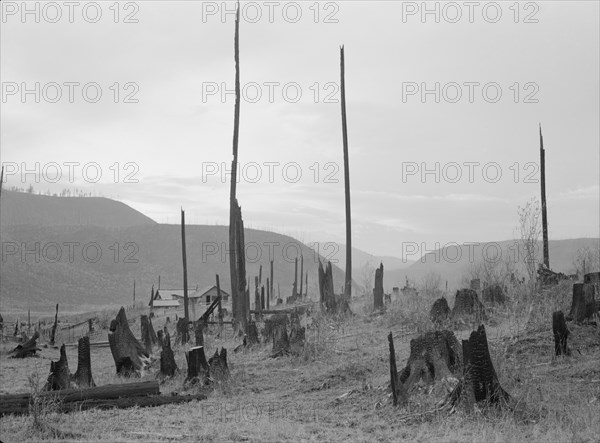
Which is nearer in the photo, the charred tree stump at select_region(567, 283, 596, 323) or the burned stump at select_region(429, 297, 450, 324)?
the charred tree stump at select_region(567, 283, 596, 323)

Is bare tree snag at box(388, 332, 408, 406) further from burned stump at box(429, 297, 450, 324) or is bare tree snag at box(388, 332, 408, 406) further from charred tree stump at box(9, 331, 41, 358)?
charred tree stump at box(9, 331, 41, 358)

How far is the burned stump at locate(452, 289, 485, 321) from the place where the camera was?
55.8 ft

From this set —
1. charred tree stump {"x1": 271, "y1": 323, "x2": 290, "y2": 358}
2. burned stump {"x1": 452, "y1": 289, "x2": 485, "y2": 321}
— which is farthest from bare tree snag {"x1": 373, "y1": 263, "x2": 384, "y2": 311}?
charred tree stump {"x1": 271, "y1": 323, "x2": 290, "y2": 358}

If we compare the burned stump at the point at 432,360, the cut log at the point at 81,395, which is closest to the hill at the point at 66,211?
the cut log at the point at 81,395

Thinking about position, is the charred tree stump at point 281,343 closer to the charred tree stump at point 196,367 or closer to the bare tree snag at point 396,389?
the charred tree stump at point 196,367

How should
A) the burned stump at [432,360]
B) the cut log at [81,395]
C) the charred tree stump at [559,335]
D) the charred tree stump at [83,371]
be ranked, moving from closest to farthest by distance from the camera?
the cut log at [81,395] < the burned stump at [432,360] < the charred tree stump at [559,335] < the charred tree stump at [83,371]

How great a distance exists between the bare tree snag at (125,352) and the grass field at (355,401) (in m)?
0.38

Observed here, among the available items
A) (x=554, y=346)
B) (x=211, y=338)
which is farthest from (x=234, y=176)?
(x=554, y=346)

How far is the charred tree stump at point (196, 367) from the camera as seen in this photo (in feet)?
43.1

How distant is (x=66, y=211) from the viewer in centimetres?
16138

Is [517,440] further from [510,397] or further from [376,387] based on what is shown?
[376,387]

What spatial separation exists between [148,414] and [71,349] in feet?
56.4

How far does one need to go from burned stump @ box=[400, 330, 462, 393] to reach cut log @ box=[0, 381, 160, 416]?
13.0ft

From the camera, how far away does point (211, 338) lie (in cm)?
2428
